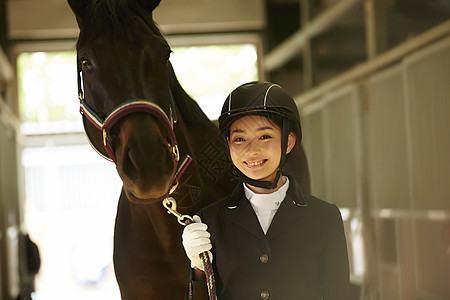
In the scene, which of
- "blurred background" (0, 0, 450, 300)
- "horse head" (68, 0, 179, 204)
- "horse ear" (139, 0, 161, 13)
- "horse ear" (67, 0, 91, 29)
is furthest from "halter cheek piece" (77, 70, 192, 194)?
"blurred background" (0, 0, 450, 300)

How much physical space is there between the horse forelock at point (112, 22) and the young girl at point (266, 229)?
317mm

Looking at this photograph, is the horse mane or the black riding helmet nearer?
the black riding helmet

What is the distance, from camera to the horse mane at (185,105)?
1588 millimetres

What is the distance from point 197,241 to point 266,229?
14cm

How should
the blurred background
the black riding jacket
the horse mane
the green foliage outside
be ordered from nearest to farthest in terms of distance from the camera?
the black riding jacket < the horse mane < the green foliage outside < the blurred background

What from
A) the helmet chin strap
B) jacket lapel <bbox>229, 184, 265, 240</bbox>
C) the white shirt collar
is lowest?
jacket lapel <bbox>229, 184, 265, 240</bbox>

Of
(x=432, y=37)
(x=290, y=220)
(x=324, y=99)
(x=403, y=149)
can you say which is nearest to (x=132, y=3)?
(x=290, y=220)

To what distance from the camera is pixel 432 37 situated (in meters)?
3.10

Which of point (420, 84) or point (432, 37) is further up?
point (432, 37)

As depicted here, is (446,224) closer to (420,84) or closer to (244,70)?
(420,84)

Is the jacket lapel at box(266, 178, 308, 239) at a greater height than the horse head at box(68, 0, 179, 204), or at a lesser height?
lesser

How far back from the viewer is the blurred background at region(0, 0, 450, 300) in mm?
2391

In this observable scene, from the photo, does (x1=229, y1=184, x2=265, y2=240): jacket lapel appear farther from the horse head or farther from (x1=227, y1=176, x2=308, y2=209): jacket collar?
the horse head

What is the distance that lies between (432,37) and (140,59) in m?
2.31
